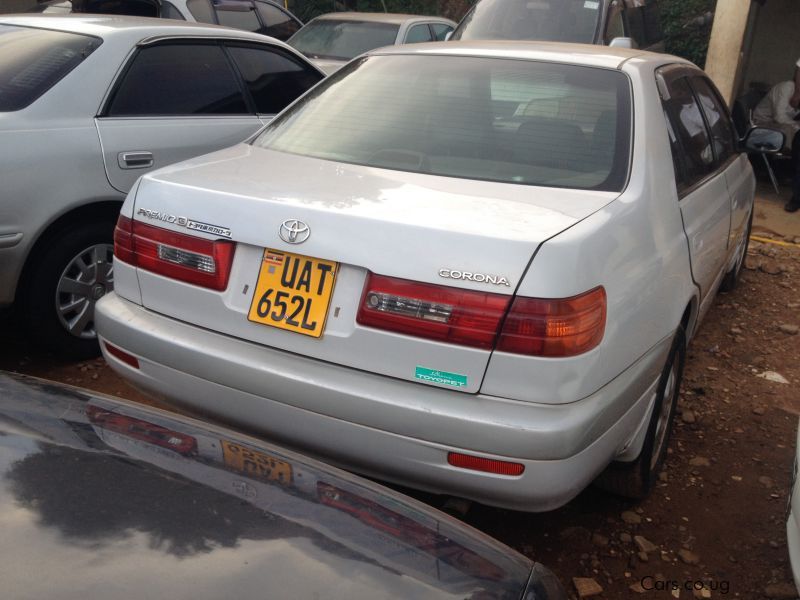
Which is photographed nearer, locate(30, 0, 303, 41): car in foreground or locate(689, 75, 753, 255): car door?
locate(689, 75, 753, 255): car door

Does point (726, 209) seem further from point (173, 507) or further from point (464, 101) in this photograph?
point (173, 507)

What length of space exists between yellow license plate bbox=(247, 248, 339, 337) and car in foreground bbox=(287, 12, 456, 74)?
7.69m

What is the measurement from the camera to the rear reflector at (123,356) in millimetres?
2850

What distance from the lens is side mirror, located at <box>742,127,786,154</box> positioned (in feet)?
14.8

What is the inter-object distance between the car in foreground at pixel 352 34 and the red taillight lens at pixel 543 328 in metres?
8.03

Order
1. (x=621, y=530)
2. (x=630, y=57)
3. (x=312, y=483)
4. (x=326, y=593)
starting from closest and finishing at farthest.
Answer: (x=326, y=593), (x=312, y=483), (x=621, y=530), (x=630, y=57)

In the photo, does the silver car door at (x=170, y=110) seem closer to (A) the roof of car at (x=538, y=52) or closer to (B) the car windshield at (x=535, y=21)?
(A) the roof of car at (x=538, y=52)

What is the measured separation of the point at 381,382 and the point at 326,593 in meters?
1.02

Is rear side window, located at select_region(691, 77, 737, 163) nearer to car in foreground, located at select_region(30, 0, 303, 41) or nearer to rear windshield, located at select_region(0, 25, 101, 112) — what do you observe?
rear windshield, located at select_region(0, 25, 101, 112)

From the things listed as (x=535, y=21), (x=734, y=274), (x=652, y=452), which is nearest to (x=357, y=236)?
(x=652, y=452)

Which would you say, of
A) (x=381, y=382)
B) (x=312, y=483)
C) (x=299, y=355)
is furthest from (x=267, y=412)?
(x=312, y=483)

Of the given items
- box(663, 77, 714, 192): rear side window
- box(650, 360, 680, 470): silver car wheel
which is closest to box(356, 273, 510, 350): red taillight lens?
box(650, 360, 680, 470): silver car wheel

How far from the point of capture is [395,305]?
92.3 inches

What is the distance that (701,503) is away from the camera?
10.8ft
